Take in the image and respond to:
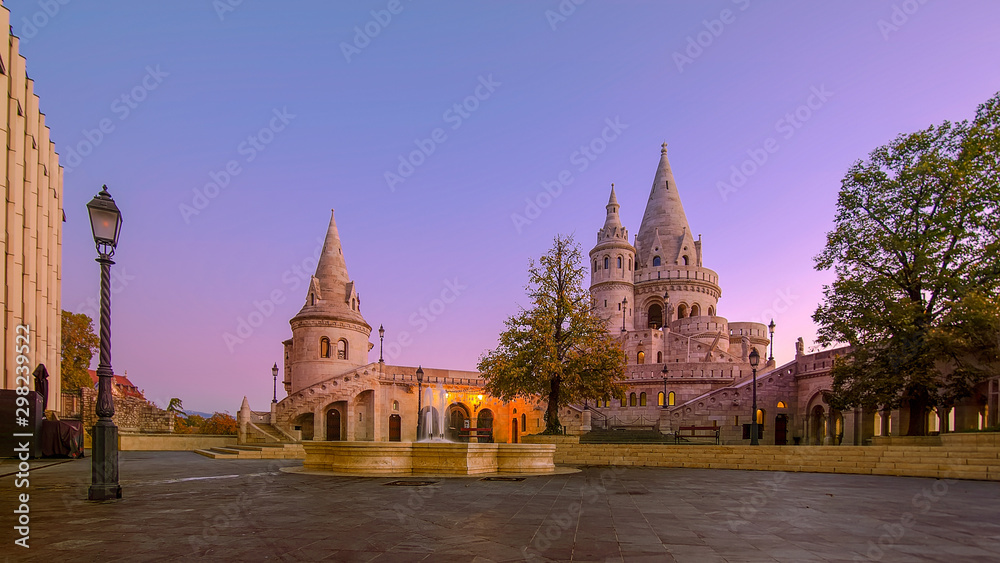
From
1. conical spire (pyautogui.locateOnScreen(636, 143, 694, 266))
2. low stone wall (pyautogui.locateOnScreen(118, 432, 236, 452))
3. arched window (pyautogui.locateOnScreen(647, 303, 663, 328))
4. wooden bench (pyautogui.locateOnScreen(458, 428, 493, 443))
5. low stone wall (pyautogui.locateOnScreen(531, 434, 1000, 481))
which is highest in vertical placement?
conical spire (pyautogui.locateOnScreen(636, 143, 694, 266))

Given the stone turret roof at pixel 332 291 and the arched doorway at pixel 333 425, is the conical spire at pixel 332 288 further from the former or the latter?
the arched doorway at pixel 333 425

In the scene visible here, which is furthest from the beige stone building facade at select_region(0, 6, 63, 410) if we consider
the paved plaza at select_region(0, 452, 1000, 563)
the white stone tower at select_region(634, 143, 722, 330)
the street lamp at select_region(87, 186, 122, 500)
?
the white stone tower at select_region(634, 143, 722, 330)

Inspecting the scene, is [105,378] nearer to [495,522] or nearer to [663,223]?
[495,522]

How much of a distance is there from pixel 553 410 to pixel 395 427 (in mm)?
22062

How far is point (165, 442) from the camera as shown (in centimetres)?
3303

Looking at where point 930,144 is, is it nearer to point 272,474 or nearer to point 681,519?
point 681,519

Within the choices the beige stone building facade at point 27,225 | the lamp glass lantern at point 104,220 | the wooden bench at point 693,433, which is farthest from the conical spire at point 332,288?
the lamp glass lantern at point 104,220

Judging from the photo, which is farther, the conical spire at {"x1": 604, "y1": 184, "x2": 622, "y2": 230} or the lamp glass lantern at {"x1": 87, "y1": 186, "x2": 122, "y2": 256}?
the conical spire at {"x1": 604, "y1": 184, "x2": 622, "y2": 230}

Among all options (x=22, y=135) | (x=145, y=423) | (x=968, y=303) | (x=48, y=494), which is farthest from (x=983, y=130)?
(x=145, y=423)

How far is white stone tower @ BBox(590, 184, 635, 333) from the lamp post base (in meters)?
54.4

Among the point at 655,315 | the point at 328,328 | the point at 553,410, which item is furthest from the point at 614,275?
the point at 553,410

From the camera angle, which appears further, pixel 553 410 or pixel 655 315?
pixel 655 315

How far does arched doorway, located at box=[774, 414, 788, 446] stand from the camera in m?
36.0

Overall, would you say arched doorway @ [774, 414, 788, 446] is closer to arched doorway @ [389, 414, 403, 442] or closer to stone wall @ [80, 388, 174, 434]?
Answer: arched doorway @ [389, 414, 403, 442]
